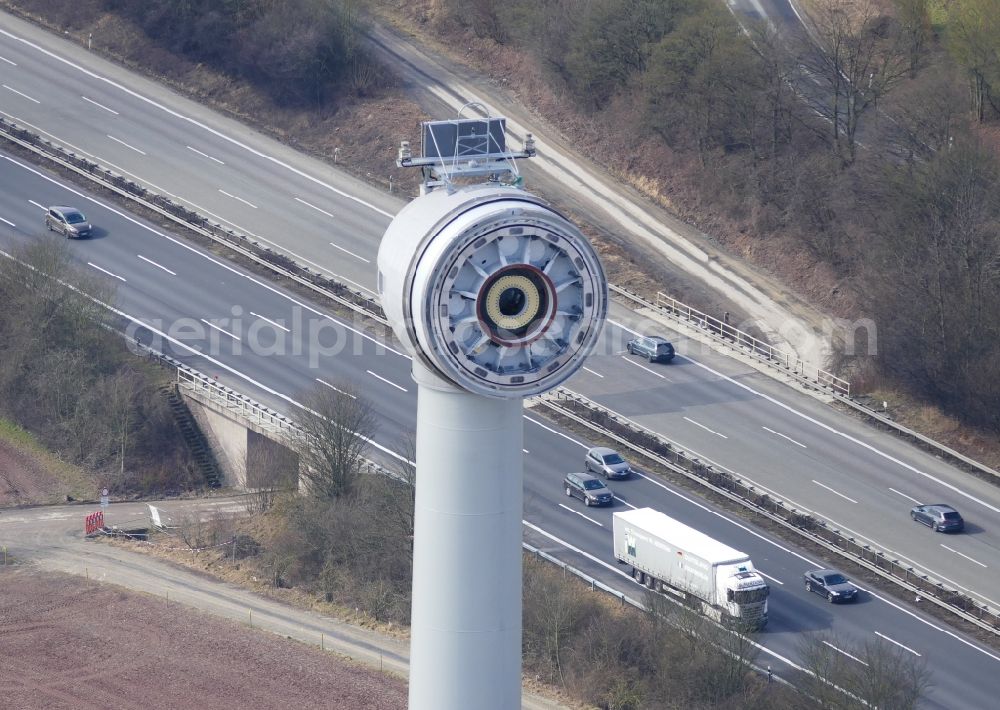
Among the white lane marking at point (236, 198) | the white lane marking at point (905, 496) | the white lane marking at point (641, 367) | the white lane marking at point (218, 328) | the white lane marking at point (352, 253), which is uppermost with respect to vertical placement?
the white lane marking at point (236, 198)

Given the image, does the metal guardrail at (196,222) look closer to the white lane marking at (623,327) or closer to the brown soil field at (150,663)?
the white lane marking at (623,327)

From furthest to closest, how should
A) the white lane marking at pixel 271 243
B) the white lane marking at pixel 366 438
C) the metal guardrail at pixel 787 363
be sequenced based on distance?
1. the white lane marking at pixel 271 243
2. the metal guardrail at pixel 787 363
3. the white lane marking at pixel 366 438

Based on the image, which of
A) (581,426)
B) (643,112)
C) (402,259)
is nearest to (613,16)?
(643,112)

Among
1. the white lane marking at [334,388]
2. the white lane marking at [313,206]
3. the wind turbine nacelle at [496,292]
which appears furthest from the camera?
the white lane marking at [313,206]

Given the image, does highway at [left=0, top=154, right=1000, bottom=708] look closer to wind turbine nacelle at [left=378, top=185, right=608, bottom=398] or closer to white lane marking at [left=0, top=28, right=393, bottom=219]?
white lane marking at [left=0, top=28, right=393, bottom=219]

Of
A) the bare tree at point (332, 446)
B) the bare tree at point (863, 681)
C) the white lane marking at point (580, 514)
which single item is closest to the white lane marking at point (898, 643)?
the bare tree at point (863, 681)

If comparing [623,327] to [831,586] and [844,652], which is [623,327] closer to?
[831,586]
